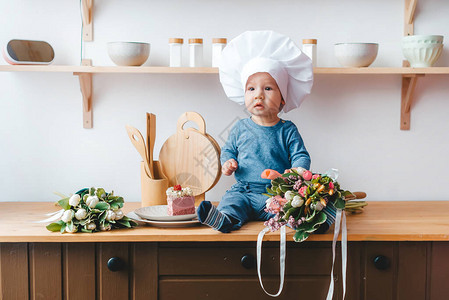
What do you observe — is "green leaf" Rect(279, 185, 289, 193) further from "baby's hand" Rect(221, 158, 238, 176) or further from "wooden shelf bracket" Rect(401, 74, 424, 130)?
"wooden shelf bracket" Rect(401, 74, 424, 130)

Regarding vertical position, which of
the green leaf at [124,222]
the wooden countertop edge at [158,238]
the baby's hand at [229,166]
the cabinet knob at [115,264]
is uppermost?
the baby's hand at [229,166]

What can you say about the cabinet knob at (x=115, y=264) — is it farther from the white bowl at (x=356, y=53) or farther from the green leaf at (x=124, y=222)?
the white bowl at (x=356, y=53)

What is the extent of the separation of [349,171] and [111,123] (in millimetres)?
915

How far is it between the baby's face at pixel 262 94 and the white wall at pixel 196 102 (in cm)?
32

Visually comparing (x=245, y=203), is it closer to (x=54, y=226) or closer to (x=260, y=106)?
(x=260, y=106)

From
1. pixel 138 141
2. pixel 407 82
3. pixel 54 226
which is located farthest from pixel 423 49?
pixel 54 226

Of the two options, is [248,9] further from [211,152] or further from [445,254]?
[445,254]

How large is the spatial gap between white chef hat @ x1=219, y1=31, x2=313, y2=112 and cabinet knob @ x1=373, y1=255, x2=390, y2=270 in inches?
22.2

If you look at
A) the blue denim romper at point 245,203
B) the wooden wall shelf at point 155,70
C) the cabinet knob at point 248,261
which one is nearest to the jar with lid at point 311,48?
the wooden wall shelf at point 155,70

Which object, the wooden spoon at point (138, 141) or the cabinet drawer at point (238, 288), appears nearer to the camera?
the cabinet drawer at point (238, 288)

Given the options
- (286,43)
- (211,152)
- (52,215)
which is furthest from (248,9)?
(52,215)

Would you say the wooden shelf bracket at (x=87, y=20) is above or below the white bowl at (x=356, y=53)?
above

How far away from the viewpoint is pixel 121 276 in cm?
147

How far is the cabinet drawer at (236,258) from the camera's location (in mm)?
1469
